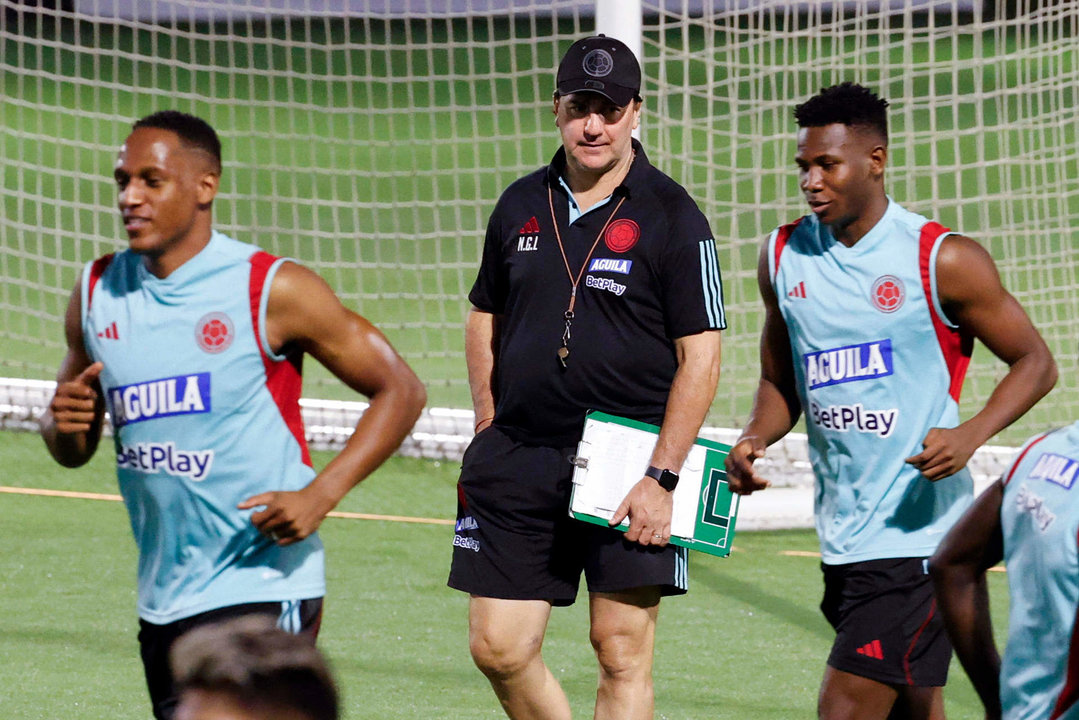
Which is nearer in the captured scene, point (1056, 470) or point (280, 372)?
point (1056, 470)

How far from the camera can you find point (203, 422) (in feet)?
11.9

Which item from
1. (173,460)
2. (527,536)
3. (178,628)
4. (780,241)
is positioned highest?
(780,241)

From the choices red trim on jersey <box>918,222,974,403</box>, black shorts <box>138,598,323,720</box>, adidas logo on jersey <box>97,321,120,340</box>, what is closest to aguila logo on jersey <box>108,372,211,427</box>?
adidas logo on jersey <box>97,321,120,340</box>

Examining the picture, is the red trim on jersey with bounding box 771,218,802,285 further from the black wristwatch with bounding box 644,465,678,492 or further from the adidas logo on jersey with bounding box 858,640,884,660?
the adidas logo on jersey with bounding box 858,640,884,660

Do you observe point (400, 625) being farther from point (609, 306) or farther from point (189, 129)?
point (189, 129)

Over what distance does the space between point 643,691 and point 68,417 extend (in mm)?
1698

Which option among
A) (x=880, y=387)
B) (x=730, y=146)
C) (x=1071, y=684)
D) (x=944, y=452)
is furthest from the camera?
(x=730, y=146)

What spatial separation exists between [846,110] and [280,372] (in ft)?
5.59

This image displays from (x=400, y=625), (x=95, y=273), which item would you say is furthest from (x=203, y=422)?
(x=400, y=625)

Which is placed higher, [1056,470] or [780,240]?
[780,240]

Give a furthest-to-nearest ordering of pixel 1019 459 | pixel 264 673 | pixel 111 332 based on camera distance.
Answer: pixel 111 332 → pixel 1019 459 → pixel 264 673

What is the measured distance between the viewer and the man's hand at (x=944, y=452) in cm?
424

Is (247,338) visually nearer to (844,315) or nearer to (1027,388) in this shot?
(844,315)

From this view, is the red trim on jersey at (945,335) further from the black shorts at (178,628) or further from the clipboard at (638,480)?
the black shorts at (178,628)
